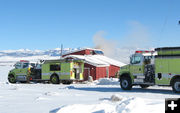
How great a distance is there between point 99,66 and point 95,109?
91.0 ft

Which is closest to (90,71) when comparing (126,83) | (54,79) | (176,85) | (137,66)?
(54,79)

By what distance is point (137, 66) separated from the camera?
1864 centimetres

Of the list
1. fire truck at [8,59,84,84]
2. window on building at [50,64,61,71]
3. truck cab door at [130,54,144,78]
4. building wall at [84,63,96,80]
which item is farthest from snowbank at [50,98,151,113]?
building wall at [84,63,96,80]

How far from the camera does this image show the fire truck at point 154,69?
1647cm

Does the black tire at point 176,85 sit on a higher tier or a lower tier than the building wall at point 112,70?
lower

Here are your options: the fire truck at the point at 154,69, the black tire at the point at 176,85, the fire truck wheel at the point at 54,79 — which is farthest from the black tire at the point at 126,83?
the fire truck wheel at the point at 54,79

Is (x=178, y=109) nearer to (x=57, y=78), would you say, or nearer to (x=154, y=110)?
(x=154, y=110)

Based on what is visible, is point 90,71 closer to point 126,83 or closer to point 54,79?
point 54,79

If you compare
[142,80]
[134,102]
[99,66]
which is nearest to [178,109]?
[134,102]

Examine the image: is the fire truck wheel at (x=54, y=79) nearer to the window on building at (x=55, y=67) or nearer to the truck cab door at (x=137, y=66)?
the window on building at (x=55, y=67)

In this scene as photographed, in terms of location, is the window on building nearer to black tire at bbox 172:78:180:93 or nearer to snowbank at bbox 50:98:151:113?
black tire at bbox 172:78:180:93

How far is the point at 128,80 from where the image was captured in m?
19.0

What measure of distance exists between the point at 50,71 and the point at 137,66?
11.4 m

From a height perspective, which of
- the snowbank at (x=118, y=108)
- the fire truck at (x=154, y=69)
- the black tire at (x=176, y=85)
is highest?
the fire truck at (x=154, y=69)
